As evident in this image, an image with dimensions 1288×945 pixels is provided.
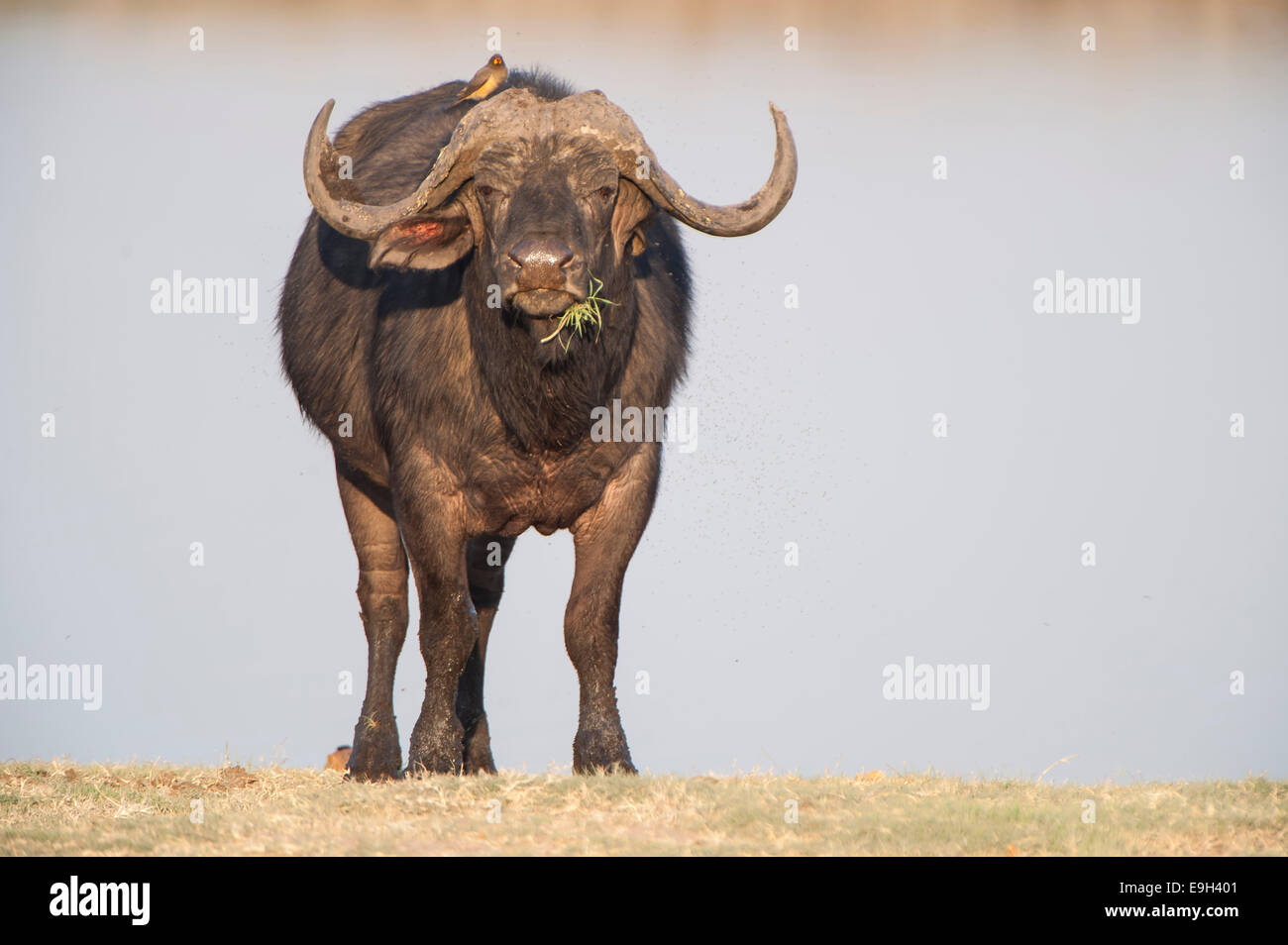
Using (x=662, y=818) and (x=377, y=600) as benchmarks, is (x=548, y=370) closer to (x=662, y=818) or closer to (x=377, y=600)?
(x=377, y=600)

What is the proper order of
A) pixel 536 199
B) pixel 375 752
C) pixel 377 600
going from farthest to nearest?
pixel 377 600 → pixel 375 752 → pixel 536 199

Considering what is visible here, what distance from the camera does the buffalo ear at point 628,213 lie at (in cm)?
924

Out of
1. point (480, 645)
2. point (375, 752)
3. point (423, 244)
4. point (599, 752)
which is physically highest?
point (423, 244)

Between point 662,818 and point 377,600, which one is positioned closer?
point 662,818

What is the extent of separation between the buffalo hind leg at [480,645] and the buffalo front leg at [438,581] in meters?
0.36

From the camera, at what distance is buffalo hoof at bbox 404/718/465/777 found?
9352mm

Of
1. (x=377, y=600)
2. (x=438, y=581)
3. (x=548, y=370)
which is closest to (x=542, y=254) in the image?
(x=548, y=370)

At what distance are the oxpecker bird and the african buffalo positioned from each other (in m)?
0.09

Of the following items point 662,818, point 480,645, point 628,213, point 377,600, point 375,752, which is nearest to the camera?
point 662,818

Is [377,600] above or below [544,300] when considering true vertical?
below

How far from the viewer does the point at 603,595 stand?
965cm

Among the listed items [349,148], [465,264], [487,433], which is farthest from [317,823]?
[349,148]

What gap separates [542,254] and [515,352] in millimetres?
1058

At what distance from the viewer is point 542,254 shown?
27.4 ft
